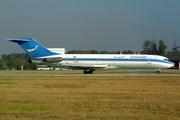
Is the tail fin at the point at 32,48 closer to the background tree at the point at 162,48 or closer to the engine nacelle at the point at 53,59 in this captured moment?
the engine nacelle at the point at 53,59

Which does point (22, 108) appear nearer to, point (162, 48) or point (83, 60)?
point (83, 60)

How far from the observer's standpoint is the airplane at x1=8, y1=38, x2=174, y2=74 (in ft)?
133

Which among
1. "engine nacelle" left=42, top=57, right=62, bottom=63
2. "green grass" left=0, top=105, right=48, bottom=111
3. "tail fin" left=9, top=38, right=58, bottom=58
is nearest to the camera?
"green grass" left=0, top=105, right=48, bottom=111

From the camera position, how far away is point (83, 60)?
135 ft

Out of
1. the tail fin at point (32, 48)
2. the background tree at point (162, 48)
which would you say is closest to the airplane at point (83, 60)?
the tail fin at point (32, 48)

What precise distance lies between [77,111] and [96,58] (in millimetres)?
31351

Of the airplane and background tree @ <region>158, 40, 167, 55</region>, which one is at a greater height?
background tree @ <region>158, 40, 167, 55</region>

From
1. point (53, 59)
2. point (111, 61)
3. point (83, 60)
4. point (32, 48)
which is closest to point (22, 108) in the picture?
point (53, 59)

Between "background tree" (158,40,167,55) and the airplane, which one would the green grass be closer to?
the airplane

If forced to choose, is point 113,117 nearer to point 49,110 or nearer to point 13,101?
point 49,110

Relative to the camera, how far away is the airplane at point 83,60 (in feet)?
133

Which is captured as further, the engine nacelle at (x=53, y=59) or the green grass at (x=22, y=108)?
the engine nacelle at (x=53, y=59)

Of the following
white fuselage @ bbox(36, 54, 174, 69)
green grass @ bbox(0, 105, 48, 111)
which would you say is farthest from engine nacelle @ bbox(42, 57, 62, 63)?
green grass @ bbox(0, 105, 48, 111)

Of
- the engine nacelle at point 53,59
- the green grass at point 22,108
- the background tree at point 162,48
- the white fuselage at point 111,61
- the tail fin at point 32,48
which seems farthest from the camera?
the background tree at point 162,48
